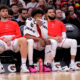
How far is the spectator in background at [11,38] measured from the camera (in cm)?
A: 945

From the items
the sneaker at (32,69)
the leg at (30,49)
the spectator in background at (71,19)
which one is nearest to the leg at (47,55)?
the sneaker at (32,69)

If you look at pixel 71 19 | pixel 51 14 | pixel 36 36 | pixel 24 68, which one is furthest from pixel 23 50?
pixel 71 19

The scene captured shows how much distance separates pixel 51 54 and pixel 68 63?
3.78 ft

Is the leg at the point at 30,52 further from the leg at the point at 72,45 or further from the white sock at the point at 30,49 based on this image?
the leg at the point at 72,45

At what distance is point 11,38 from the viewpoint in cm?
966

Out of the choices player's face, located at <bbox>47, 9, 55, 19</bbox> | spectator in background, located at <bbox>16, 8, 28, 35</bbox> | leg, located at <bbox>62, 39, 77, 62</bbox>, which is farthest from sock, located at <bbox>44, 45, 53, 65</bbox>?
spectator in background, located at <bbox>16, 8, 28, 35</bbox>

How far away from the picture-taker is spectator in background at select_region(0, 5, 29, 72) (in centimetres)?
945

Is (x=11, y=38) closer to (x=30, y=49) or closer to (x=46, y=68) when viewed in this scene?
(x=30, y=49)

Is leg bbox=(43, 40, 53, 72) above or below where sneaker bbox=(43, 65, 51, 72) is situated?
above

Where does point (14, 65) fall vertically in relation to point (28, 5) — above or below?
below

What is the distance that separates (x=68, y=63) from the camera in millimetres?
10789

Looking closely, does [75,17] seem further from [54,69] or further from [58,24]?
[54,69]

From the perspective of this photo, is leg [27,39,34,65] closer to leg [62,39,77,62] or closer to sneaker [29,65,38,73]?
sneaker [29,65,38,73]

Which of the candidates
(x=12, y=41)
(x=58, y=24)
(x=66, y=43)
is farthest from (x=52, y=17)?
(x=12, y=41)
